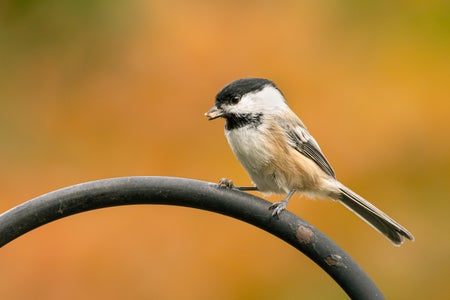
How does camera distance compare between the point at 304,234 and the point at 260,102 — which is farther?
the point at 260,102

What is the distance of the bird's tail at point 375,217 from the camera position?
9.12ft

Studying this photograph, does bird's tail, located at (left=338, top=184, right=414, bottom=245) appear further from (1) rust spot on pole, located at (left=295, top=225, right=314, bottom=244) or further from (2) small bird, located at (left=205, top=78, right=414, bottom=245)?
(1) rust spot on pole, located at (left=295, top=225, right=314, bottom=244)

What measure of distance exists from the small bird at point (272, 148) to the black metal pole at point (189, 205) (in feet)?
2.90

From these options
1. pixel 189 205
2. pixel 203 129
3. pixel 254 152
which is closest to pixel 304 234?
pixel 189 205

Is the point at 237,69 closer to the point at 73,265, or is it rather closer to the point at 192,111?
the point at 192,111

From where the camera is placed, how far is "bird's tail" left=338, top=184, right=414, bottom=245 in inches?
109

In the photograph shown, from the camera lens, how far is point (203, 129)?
3732 millimetres

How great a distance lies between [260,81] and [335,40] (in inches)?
50.9

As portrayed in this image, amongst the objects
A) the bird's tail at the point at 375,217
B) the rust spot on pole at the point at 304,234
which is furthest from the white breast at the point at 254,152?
Result: the rust spot on pole at the point at 304,234

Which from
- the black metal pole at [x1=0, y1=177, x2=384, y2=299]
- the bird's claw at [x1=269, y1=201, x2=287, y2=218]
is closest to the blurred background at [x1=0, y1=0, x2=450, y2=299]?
the bird's claw at [x1=269, y1=201, x2=287, y2=218]

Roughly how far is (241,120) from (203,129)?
77 centimetres

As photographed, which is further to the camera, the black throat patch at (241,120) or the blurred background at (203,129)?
the blurred background at (203,129)

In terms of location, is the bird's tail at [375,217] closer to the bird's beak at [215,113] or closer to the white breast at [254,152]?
the white breast at [254,152]

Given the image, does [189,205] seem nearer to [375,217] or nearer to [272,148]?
[272,148]
